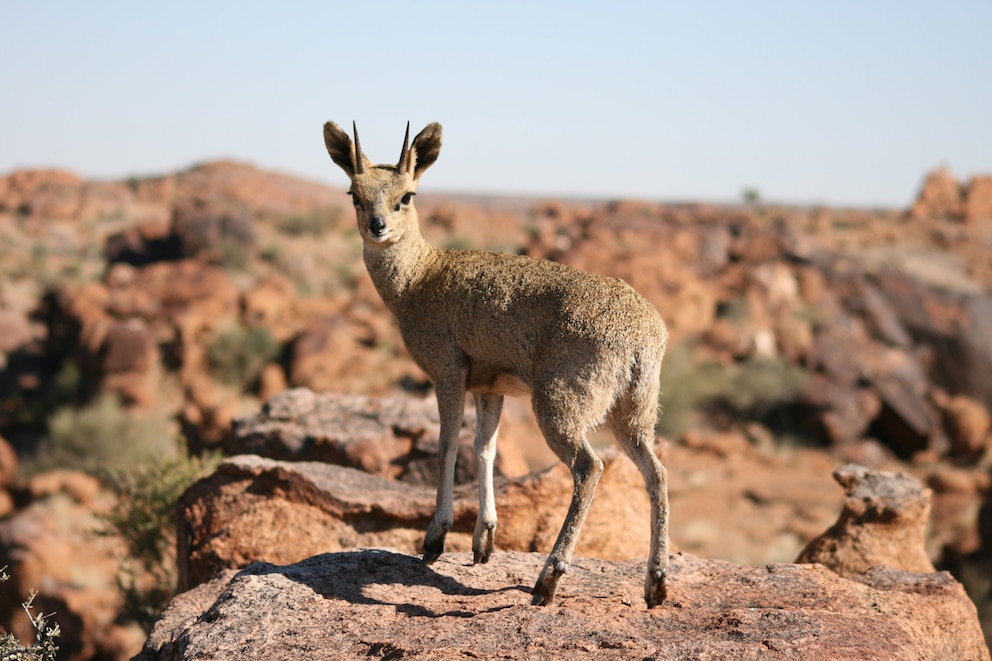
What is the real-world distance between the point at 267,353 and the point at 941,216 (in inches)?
2727

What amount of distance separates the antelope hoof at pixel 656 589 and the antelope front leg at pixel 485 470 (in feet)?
4.00

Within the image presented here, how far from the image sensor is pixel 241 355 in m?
25.9

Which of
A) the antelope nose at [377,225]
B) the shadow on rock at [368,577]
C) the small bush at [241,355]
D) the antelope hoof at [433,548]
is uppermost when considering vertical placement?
the antelope nose at [377,225]

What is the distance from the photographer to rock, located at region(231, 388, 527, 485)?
1008cm

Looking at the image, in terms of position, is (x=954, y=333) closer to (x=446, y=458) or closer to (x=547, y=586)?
(x=446, y=458)

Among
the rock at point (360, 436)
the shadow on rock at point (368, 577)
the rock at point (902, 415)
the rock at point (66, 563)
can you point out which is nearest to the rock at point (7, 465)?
the rock at point (66, 563)

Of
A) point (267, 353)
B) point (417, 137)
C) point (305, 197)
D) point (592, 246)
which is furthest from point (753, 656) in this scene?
point (305, 197)

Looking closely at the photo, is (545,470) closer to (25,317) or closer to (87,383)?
(87,383)

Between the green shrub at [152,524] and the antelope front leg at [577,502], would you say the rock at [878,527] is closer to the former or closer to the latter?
the antelope front leg at [577,502]

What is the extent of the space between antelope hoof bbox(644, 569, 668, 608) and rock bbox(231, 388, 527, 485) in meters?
3.90

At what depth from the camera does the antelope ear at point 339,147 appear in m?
6.56

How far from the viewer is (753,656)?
16.6 ft

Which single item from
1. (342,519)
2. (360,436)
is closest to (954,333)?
(360,436)

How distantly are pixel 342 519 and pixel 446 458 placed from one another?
7.03ft
